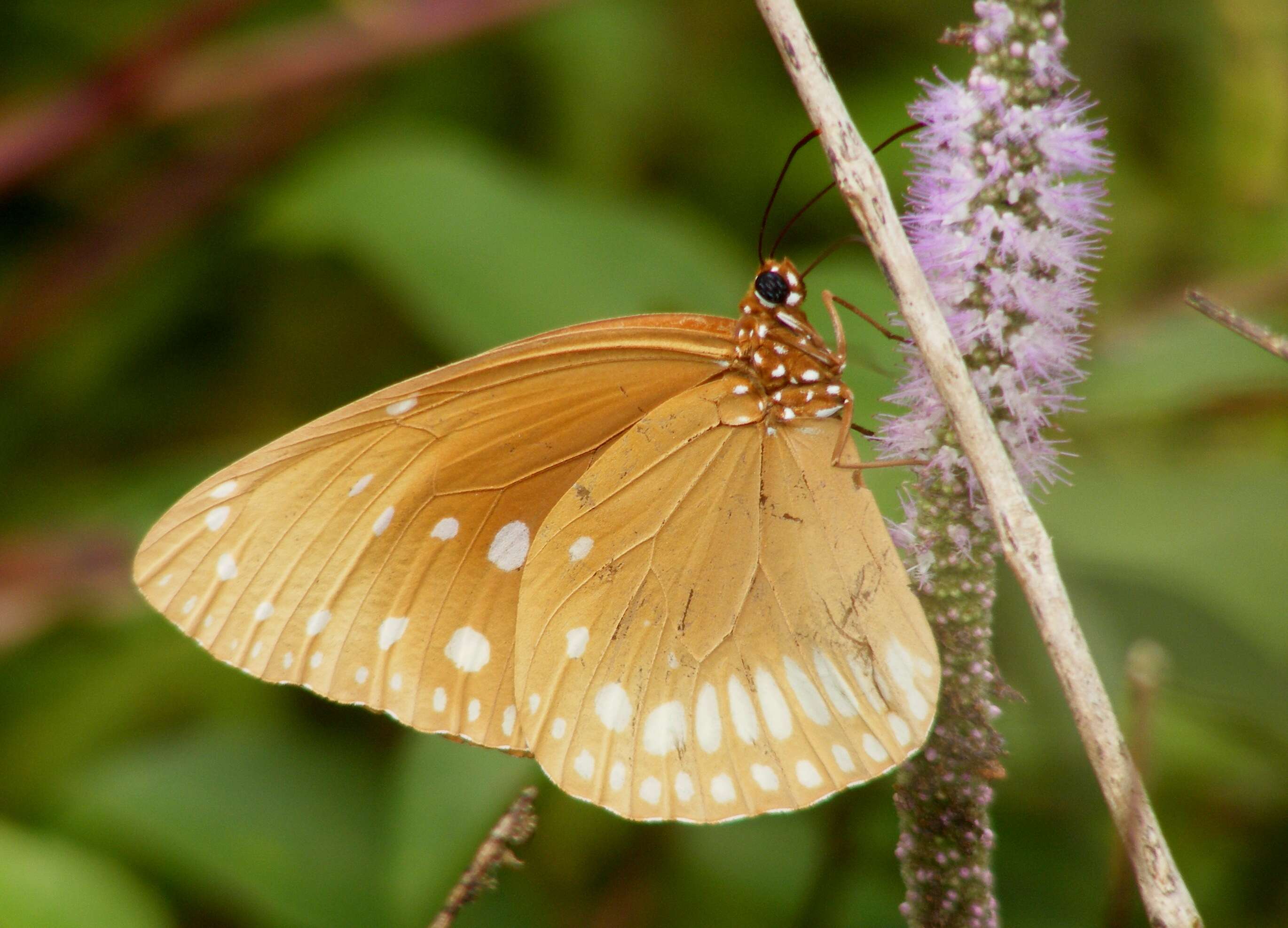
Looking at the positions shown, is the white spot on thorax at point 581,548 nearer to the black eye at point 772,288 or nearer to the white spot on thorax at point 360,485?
the white spot on thorax at point 360,485

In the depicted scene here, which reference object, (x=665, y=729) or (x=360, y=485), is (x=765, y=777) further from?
(x=360, y=485)

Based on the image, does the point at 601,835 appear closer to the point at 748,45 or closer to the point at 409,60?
the point at 409,60

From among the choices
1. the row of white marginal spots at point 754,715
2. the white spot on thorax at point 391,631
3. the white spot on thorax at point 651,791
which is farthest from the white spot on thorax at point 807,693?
the white spot on thorax at point 391,631

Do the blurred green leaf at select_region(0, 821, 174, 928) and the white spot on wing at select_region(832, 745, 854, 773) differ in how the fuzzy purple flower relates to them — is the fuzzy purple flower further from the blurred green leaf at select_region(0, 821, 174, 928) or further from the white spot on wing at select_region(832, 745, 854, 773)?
the blurred green leaf at select_region(0, 821, 174, 928)

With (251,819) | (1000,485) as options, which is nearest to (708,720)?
(1000,485)

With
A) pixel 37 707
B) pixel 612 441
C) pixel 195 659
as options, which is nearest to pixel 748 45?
pixel 612 441
